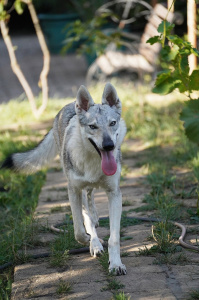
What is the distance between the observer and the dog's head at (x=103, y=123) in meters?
3.38

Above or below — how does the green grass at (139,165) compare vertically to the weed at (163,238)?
below

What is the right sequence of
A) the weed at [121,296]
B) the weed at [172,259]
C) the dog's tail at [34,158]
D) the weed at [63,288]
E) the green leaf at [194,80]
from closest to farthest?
the weed at [121,296]
the weed at [63,288]
the weed at [172,259]
the green leaf at [194,80]
the dog's tail at [34,158]

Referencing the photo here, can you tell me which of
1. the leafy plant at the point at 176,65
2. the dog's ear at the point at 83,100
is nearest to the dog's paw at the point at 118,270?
the dog's ear at the point at 83,100

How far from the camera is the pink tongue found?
3389mm

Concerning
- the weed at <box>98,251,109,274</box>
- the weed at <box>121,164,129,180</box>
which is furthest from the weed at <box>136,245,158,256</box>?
the weed at <box>121,164,129,180</box>

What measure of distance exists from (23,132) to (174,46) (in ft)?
14.8

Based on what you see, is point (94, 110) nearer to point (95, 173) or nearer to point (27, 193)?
point (95, 173)

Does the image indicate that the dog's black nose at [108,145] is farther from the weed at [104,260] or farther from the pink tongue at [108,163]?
the weed at [104,260]

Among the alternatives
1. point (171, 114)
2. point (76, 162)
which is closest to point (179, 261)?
point (76, 162)

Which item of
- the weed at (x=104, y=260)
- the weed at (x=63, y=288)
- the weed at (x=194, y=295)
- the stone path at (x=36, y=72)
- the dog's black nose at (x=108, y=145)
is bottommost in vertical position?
the stone path at (x=36, y=72)

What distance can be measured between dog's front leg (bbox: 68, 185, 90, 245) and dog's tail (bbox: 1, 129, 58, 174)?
969mm

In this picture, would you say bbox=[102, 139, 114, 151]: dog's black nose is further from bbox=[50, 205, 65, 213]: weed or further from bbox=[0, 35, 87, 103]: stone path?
bbox=[0, 35, 87, 103]: stone path

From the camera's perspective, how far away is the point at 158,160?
6.18 metres

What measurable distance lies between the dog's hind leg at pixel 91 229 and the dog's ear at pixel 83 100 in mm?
804
